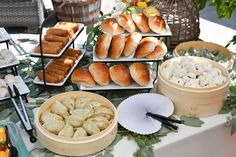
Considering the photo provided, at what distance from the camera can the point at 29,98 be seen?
126 cm

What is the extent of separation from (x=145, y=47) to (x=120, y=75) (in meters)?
0.15

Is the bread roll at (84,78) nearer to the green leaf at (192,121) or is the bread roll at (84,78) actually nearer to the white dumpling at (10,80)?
the white dumpling at (10,80)

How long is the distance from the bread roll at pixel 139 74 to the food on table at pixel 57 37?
29 centimetres

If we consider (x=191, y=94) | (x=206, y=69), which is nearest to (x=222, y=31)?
(x=206, y=69)

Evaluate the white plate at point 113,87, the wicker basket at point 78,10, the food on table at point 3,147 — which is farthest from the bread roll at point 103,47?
the wicker basket at point 78,10

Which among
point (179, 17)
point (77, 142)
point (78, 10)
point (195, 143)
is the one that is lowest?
point (78, 10)

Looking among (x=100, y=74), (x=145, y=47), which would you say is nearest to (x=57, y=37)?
(x=100, y=74)

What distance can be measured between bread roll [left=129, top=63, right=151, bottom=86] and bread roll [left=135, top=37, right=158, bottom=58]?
1.7 inches

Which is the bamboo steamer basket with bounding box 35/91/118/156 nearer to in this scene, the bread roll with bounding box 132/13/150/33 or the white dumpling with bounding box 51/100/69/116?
the white dumpling with bounding box 51/100/69/116

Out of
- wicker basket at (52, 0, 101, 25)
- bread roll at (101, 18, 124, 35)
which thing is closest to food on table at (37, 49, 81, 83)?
bread roll at (101, 18, 124, 35)

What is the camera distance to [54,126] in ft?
3.23

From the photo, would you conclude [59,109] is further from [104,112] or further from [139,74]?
[139,74]

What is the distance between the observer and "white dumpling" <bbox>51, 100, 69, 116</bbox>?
106 cm

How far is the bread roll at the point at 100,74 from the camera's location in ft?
3.88
